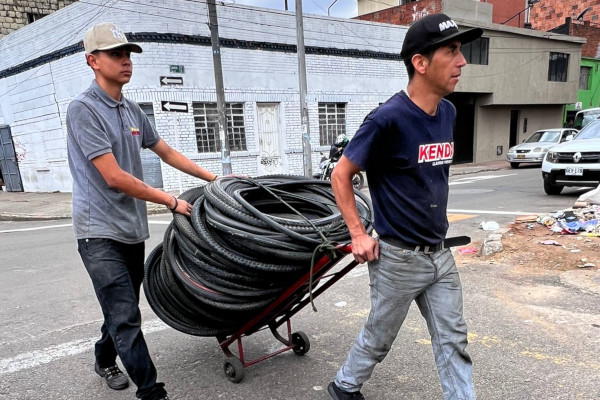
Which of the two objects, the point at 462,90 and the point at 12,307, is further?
the point at 462,90

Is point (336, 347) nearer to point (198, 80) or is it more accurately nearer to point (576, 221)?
point (576, 221)

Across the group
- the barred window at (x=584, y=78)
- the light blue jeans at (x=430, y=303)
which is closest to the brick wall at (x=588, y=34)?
the barred window at (x=584, y=78)

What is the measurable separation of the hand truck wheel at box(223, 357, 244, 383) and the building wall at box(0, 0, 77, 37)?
1992cm

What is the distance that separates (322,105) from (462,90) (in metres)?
9.22

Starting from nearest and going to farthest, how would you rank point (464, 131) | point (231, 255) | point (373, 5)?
1. point (231, 255)
2. point (464, 131)
3. point (373, 5)

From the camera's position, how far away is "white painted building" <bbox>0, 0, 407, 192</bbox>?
12.2m

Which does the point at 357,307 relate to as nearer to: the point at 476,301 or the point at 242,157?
the point at 476,301

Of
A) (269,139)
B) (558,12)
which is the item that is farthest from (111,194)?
(558,12)

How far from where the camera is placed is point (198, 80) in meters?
13.0

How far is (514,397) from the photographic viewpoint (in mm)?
2412

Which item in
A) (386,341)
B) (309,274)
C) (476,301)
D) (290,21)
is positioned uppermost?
(290,21)

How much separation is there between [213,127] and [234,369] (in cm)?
1163

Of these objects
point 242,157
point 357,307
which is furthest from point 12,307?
point 242,157

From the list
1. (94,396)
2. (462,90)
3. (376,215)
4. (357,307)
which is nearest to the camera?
(376,215)
